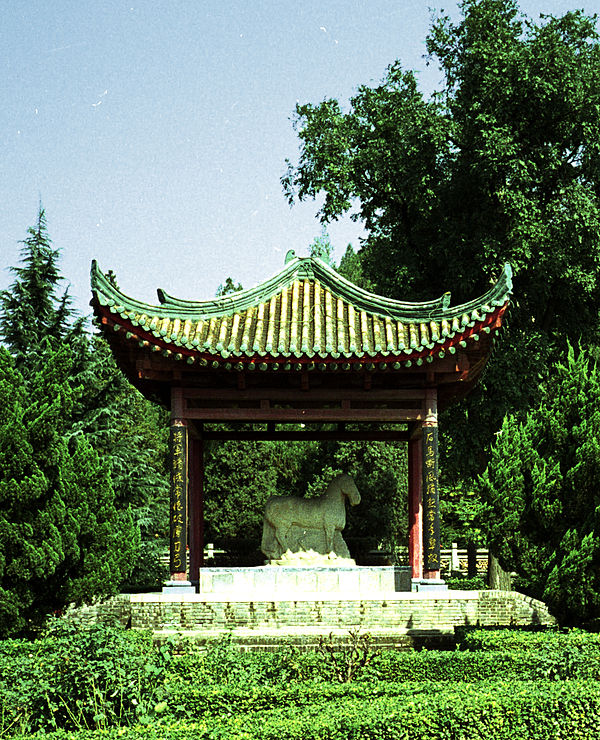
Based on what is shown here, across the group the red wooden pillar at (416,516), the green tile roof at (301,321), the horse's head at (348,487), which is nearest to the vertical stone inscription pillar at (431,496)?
the red wooden pillar at (416,516)

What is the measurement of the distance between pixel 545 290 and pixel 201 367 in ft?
33.7

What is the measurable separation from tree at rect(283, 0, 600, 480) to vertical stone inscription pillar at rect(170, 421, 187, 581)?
8744 millimetres

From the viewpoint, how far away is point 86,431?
25.2 m

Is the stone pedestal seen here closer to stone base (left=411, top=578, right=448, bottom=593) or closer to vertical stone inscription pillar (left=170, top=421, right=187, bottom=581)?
vertical stone inscription pillar (left=170, top=421, right=187, bottom=581)

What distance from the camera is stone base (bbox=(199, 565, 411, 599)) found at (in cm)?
1388

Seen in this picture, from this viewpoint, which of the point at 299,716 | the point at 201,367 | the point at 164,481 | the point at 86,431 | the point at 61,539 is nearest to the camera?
the point at 299,716

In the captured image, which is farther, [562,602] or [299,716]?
[562,602]

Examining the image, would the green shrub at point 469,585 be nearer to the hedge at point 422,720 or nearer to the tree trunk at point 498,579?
the tree trunk at point 498,579

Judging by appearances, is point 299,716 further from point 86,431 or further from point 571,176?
point 86,431

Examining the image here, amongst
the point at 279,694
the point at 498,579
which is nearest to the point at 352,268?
the point at 498,579

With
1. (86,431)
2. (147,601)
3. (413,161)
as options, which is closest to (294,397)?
(147,601)

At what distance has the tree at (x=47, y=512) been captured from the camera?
11844 millimetres

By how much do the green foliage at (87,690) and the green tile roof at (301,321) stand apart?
544 centimetres

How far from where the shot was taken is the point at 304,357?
13.1 m
